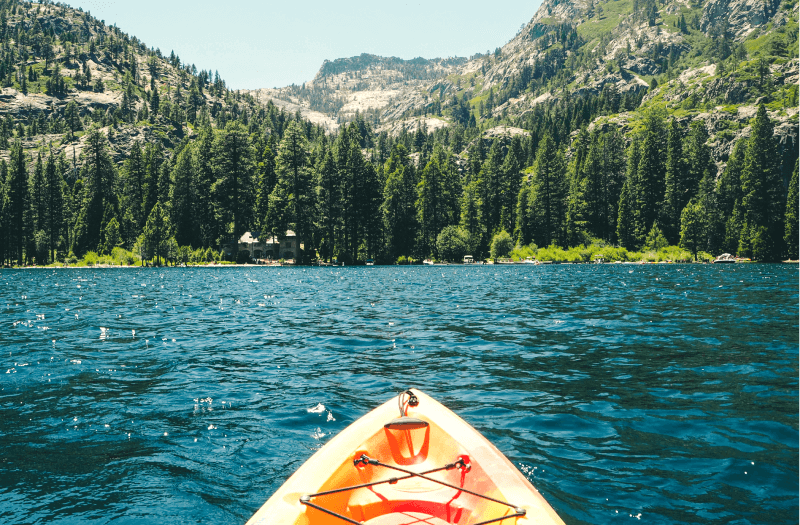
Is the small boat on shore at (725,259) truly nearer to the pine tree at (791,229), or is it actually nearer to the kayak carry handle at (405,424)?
the pine tree at (791,229)

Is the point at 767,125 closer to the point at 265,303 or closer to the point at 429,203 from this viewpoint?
the point at 429,203

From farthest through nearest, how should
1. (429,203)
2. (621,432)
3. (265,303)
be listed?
(429,203), (265,303), (621,432)

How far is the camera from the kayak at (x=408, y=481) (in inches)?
166

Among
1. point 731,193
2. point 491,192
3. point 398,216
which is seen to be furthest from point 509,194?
point 731,193

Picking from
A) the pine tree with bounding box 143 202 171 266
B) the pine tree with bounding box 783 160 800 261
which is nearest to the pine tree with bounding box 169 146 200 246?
the pine tree with bounding box 143 202 171 266

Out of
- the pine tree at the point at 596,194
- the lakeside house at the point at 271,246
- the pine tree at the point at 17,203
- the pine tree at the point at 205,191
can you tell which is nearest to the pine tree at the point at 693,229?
the pine tree at the point at 596,194

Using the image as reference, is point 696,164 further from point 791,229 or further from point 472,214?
point 472,214

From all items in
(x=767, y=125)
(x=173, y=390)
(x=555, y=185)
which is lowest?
(x=173, y=390)

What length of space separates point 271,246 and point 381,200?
2336cm

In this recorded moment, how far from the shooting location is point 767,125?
3477 inches

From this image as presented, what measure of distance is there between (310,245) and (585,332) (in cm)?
7231

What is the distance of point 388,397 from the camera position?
962 centimetres

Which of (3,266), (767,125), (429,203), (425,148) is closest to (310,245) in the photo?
(429,203)

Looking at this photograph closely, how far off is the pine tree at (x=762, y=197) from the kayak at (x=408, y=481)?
3631 inches
